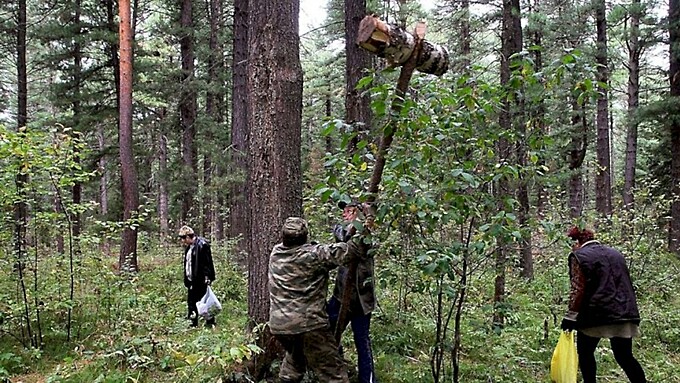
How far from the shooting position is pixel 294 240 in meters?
4.31

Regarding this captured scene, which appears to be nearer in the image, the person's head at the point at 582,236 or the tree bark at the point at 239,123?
the person's head at the point at 582,236

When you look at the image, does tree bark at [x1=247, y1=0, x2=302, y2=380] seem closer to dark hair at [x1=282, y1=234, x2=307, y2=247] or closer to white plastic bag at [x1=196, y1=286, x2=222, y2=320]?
dark hair at [x1=282, y1=234, x2=307, y2=247]

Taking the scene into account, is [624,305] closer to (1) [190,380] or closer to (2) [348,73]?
(1) [190,380]

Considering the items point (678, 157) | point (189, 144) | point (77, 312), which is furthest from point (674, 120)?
point (189, 144)

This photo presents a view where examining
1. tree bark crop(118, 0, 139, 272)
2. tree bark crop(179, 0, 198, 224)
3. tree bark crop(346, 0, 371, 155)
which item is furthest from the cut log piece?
tree bark crop(179, 0, 198, 224)

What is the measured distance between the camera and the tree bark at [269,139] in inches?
190

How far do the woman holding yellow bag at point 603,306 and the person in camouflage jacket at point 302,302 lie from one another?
2485 mm

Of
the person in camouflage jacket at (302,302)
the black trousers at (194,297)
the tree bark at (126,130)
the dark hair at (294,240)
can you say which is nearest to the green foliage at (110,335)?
the black trousers at (194,297)

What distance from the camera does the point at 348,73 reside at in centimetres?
895

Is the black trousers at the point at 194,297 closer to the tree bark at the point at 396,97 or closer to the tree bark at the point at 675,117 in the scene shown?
the tree bark at the point at 396,97

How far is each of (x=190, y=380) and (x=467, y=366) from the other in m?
3.20

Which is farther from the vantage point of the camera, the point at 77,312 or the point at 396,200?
the point at 77,312

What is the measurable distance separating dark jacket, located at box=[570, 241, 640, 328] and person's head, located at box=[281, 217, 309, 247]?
281 centimetres

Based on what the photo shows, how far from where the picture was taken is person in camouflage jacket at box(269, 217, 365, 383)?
4.27 meters
